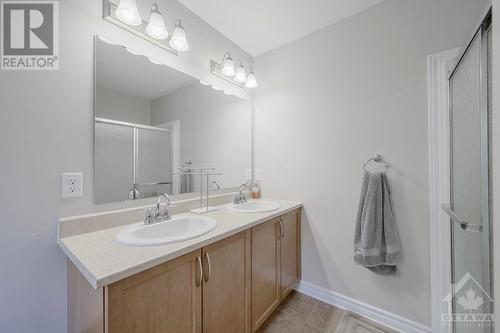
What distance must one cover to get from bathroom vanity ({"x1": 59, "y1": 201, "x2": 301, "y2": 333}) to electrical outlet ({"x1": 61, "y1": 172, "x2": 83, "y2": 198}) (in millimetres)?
126

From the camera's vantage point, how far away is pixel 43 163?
938mm

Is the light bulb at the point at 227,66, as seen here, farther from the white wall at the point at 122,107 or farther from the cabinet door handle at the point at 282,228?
the cabinet door handle at the point at 282,228

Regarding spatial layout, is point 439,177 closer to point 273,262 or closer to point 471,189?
point 471,189

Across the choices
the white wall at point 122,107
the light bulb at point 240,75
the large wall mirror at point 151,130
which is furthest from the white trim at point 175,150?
the light bulb at point 240,75

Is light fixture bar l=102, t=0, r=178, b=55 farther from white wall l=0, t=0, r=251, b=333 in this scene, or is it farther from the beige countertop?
the beige countertop

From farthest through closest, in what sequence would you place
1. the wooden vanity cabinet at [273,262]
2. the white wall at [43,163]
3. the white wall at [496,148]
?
the wooden vanity cabinet at [273,262], the white wall at [43,163], the white wall at [496,148]

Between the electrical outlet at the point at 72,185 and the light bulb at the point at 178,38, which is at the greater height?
the light bulb at the point at 178,38

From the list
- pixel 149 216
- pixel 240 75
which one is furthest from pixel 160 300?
pixel 240 75

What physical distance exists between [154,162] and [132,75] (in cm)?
57

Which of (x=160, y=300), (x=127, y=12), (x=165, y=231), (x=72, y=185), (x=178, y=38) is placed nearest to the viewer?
(x=160, y=300)

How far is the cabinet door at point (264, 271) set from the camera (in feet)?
4.28

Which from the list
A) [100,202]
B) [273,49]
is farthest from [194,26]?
[100,202]

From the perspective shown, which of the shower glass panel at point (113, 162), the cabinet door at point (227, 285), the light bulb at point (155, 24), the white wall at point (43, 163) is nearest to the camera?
the white wall at point (43, 163)

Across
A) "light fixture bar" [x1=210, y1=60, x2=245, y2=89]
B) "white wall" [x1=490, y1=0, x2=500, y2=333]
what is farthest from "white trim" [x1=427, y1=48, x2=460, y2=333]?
"light fixture bar" [x1=210, y1=60, x2=245, y2=89]
